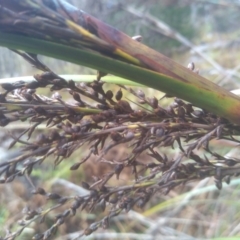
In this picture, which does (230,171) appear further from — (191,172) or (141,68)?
(141,68)

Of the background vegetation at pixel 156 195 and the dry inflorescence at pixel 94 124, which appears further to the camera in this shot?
the background vegetation at pixel 156 195

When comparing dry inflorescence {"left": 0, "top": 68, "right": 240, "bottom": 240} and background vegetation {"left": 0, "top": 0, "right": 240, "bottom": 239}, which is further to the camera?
background vegetation {"left": 0, "top": 0, "right": 240, "bottom": 239}

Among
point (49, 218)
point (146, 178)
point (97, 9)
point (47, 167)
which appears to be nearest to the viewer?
point (146, 178)

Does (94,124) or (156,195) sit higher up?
(94,124)

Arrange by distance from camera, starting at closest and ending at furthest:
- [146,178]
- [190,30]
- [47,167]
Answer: [146,178] < [47,167] < [190,30]

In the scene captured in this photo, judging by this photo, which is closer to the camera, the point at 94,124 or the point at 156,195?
the point at 94,124

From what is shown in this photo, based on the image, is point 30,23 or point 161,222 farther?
point 161,222

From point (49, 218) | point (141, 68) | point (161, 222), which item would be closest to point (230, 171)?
point (141, 68)

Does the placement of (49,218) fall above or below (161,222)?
below

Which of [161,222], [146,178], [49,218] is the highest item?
[146,178]
